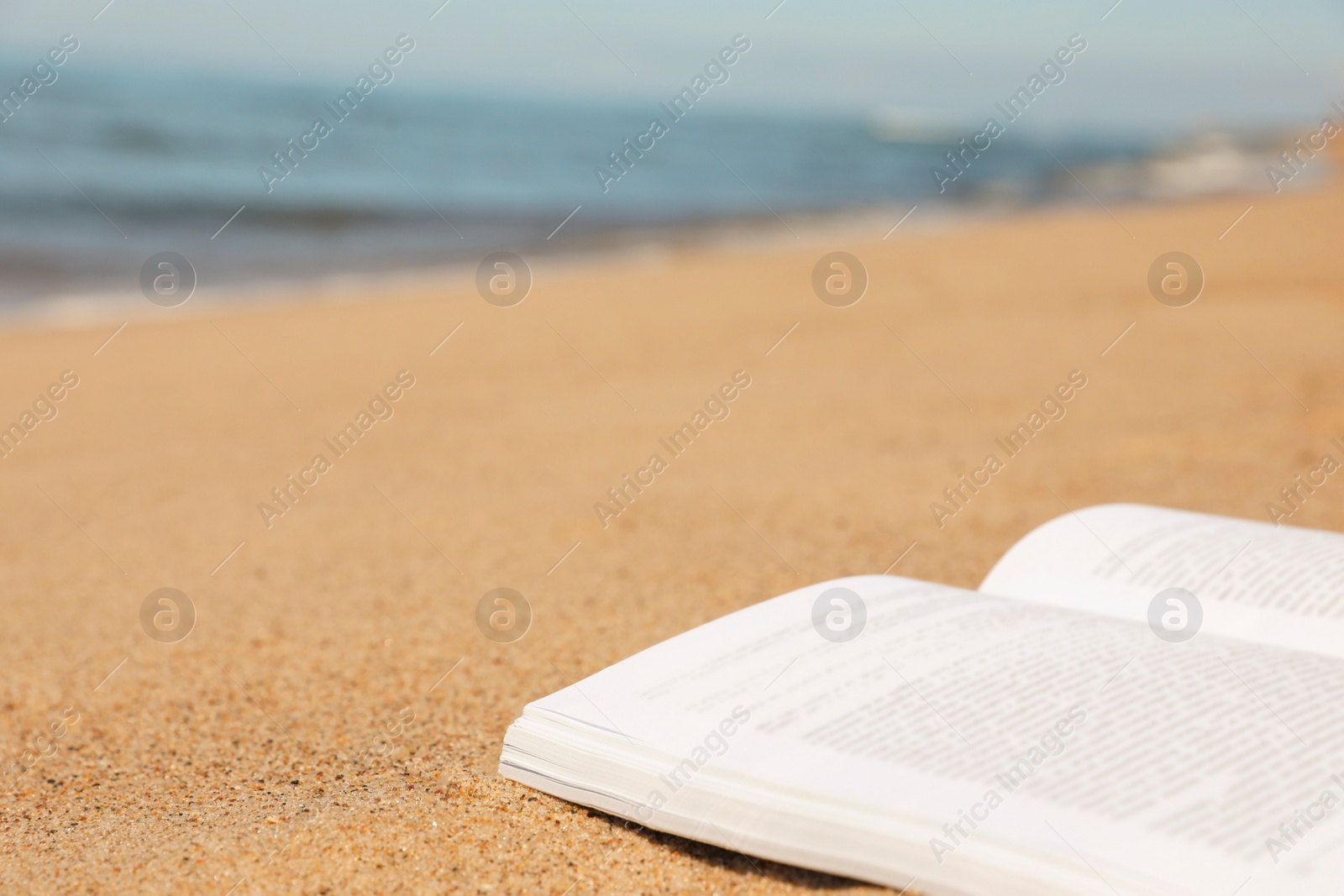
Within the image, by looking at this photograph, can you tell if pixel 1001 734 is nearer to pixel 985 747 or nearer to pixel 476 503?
pixel 985 747

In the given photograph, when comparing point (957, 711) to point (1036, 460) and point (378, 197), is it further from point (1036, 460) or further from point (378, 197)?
point (378, 197)

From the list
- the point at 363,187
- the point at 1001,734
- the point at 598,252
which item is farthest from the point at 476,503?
the point at 363,187

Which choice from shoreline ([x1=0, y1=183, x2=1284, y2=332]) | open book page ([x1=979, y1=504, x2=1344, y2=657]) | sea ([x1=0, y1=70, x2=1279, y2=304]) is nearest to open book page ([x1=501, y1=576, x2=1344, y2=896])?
open book page ([x1=979, y1=504, x2=1344, y2=657])

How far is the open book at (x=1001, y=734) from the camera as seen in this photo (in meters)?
1.04

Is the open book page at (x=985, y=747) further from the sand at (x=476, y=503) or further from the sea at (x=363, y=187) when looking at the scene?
the sea at (x=363, y=187)

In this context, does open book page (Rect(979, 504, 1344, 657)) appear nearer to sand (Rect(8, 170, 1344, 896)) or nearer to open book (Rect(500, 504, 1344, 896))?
open book (Rect(500, 504, 1344, 896))

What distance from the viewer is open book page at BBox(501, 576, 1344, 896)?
1.04 meters

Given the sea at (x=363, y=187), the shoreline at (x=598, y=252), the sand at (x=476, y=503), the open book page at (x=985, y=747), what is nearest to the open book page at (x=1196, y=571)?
the open book page at (x=985, y=747)

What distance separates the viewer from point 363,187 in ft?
42.2

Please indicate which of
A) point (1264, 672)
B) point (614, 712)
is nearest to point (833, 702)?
point (614, 712)

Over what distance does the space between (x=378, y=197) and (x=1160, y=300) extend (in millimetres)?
8957

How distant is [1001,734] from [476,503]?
209cm

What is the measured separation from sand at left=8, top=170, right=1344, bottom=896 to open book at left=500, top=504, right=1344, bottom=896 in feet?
0.46

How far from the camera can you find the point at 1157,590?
1600mm
